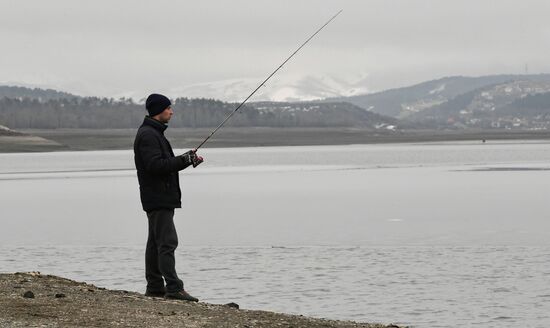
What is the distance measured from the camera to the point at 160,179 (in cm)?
1107

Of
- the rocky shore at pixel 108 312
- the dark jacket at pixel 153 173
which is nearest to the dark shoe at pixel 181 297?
the rocky shore at pixel 108 312

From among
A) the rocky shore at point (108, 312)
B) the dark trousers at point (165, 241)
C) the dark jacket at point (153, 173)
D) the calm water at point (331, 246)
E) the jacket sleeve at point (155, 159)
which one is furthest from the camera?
the calm water at point (331, 246)

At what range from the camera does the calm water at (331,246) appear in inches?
527

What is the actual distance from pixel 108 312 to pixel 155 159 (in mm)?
1830

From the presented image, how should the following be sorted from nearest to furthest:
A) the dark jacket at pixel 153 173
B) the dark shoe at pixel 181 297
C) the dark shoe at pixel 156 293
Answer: the dark jacket at pixel 153 173, the dark shoe at pixel 181 297, the dark shoe at pixel 156 293

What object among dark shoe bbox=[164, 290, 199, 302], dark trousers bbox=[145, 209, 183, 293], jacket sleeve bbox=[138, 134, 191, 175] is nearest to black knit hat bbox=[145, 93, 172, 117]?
jacket sleeve bbox=[138, 134, 191, 175]

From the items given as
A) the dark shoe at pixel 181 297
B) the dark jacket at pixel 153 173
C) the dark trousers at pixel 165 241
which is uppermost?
the dark jacket at pixel 153 173

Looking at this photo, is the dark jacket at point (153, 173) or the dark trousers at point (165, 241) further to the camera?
the dark trousers at point (165, 241)

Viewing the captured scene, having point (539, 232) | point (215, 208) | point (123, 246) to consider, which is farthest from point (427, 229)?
point (215, 208)

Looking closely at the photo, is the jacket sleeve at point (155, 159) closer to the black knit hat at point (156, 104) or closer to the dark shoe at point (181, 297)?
the black knit hat at point (156, 104)

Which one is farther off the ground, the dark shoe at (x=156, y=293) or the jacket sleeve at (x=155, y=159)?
the jacket sleeve at (x=155, y=159)

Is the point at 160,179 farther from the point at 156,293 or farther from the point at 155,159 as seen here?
the point at 156,293

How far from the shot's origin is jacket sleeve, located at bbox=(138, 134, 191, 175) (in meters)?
10.8

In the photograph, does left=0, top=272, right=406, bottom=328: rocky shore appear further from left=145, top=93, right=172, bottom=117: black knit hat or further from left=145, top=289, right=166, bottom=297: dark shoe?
left=145, top=93, right=172, bottom=117: black knit hat
